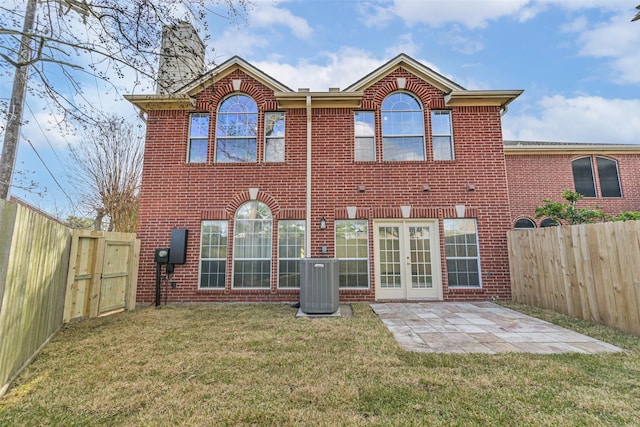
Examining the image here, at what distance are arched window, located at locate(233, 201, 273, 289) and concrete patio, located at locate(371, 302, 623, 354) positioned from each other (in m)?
3.03

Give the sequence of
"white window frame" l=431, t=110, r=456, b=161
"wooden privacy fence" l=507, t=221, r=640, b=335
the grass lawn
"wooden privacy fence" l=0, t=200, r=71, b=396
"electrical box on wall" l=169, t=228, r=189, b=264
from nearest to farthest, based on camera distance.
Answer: the grass lawn, "wooden privacy fence" l=0, t=200, r=71, b=396, "wooden privacy fence" l=507, t=221, r=640, b=335, "electrical box on wall" l=169, t=228, r=189, b=264, "white window frame" l=431, t=110, r=456, b=161

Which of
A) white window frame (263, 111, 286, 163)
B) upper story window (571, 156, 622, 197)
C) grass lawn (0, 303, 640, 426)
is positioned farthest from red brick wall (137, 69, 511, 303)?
upper story window (571, 156, 622, 197)

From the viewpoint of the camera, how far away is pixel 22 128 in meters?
5.49

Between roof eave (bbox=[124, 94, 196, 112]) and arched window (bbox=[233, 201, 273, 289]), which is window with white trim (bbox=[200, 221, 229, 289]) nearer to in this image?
arched window (bbox=[233, 201, 273, 289])

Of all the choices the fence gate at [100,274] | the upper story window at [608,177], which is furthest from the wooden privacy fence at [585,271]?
the fence gate at [100,274]

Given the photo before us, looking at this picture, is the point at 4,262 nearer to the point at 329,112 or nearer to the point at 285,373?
the point at 285,373

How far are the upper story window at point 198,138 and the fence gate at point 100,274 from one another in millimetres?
2632

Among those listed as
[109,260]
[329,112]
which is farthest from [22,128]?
[329,112]

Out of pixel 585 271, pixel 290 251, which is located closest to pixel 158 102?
pixel 290 251

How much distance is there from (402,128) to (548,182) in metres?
7.59

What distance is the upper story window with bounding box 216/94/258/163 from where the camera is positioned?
7.92 m

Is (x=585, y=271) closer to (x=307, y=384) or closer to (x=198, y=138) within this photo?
(x=307, y=384)

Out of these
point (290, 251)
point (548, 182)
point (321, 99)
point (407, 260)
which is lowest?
point (407, 260)

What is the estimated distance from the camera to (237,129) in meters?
8.01
